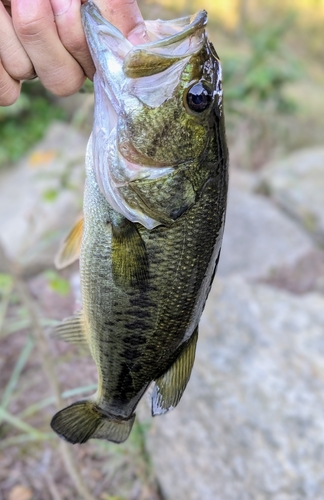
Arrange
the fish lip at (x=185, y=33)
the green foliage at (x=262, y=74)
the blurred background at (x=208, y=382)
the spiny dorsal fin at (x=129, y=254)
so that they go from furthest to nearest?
1. the green foliage at (x=262, y=74)
2. the blurred background at (x=208, y=382)
3. the spiny dorsal fin at (x=129, y=254)
4. the fish lip at (x=185, y=33)

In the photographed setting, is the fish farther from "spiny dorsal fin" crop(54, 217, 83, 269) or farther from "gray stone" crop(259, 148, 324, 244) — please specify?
"gray stone" crop(259, 148, 324, 244)

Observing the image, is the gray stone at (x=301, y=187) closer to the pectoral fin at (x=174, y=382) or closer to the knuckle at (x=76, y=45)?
the pectoral fin at (x=174, y=382)

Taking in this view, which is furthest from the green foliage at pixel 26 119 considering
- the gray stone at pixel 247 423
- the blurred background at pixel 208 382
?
the gray stone at pixel 247 423

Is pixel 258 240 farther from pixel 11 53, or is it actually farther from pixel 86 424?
pixel 11 53

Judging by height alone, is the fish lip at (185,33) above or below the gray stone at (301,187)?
above

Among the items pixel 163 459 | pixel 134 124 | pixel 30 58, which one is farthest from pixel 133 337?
pixel 163 459

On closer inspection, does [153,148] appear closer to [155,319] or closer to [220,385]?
[155,319]

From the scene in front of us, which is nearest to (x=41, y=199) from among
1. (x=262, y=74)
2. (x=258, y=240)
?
(x=258, y=240)
